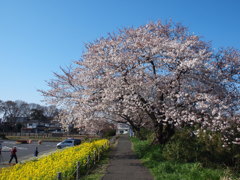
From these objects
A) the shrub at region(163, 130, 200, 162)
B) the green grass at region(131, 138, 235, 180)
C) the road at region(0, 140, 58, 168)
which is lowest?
the road at region(0, 140, 58, 168)

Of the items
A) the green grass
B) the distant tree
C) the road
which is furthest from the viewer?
the distant tree

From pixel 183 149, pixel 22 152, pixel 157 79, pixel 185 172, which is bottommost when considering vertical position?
pixel 22 152

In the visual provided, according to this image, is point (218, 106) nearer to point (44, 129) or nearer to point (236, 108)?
point (236, 108)

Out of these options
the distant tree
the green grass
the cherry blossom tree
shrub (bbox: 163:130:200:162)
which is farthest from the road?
the distant tree

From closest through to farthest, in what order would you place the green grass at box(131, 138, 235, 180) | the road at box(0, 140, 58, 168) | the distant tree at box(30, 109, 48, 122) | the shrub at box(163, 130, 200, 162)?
the green grass at box(131, 138, 235, 180)
the shrub at box(163, 130, 200, 162)
the road at box(0, 140, 58, 168)
the distant tree at box(30, 109, 48, 122)

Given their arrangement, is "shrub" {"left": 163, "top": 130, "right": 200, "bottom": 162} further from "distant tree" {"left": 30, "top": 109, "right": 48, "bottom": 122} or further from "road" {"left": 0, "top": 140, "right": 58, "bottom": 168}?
"distant tree" {"left": 30, "top": 109, "right": 48, "bottom": 122}

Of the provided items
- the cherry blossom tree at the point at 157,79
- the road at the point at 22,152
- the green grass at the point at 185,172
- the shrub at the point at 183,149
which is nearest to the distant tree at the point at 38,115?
the road at the point at 22,152

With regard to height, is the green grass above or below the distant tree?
below

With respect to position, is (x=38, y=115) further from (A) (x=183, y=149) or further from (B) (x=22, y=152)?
(A) (x=183, y=149)

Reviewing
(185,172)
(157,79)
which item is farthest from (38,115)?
(185,172)

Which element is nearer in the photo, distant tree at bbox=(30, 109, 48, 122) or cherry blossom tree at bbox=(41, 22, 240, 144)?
cherry blossom tree at bbox=(41, 22, 240, 144)

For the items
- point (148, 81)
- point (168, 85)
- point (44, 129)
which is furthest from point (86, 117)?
point (44, 129)

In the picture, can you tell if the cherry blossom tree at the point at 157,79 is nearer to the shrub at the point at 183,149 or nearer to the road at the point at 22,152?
the shrub at the point at 183,149

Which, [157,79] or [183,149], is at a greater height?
[157,79]
